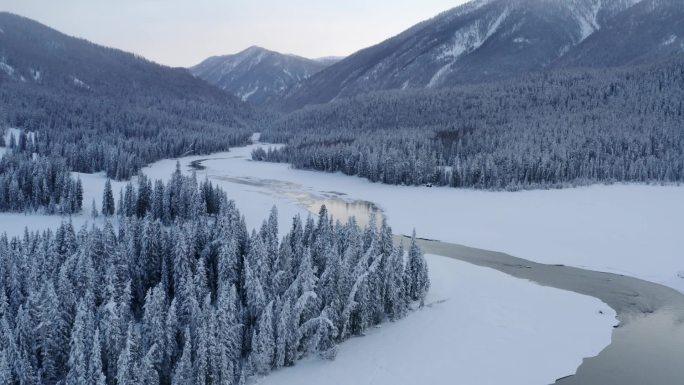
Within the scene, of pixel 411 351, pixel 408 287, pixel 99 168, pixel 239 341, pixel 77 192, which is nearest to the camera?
pixel 239 341

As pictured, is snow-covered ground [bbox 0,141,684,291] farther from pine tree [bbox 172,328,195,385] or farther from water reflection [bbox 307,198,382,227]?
pine tree [bbox 172,328,195,385]

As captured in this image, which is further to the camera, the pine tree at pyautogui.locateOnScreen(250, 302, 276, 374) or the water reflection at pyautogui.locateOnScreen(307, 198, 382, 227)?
the water reflection at pyautogui.locateOnScreen(307, 198, 382, 227)

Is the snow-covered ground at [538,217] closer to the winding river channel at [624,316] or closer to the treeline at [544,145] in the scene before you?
the winding river channel at [624,316]

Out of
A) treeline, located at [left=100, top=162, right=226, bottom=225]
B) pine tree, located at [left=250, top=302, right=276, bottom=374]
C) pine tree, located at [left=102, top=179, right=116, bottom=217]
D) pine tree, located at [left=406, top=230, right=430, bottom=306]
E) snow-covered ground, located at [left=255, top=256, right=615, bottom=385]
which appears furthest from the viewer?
pine tree, located at [left=102, top=179, right=116, bottom=217]

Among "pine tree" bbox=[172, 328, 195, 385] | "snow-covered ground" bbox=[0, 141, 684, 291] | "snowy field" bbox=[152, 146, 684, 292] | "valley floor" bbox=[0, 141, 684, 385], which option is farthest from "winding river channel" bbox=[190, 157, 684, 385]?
"pine tree" bbox=[172, 328, 195, 385]

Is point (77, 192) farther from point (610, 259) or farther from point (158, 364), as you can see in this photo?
point (610, 259)

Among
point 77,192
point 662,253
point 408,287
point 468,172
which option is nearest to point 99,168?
point 77,192

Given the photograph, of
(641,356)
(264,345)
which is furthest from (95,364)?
(641,356)

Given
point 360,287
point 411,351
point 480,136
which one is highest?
point 480,136
